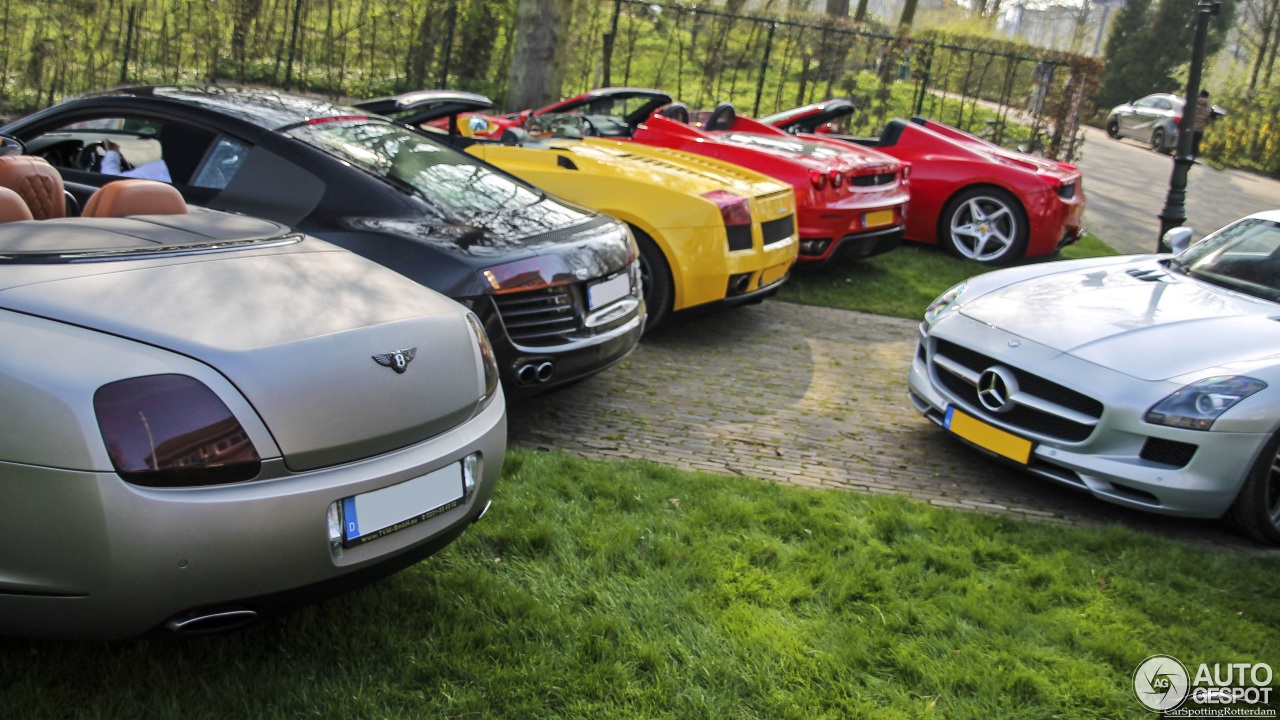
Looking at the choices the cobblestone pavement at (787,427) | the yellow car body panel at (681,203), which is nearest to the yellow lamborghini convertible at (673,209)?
the yellow car body panel at (681,203)

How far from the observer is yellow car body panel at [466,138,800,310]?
6.24 metres

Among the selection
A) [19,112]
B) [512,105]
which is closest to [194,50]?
[19,112]

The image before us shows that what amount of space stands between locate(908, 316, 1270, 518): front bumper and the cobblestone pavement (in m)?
0.23

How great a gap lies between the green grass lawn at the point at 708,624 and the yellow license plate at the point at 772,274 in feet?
7.97

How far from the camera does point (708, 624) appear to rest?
3.27 m

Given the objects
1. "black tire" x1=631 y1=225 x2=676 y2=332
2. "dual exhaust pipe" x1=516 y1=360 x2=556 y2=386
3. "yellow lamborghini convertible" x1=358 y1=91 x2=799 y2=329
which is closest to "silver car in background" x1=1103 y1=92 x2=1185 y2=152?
"yellow lamborghini convertible" x1=358 y1=91 x2=799 y2=329

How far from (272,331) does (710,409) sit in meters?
3.34

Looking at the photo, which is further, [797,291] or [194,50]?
[194,50]

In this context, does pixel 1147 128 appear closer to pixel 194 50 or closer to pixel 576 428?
pixel 194 50

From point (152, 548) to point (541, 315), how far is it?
8.06ft

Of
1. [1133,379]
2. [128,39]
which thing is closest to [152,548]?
[1133,379]

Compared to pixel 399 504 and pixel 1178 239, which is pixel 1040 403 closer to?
pixel 1178 239

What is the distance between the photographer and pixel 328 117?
4.93 metres

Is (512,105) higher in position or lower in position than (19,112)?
higher
